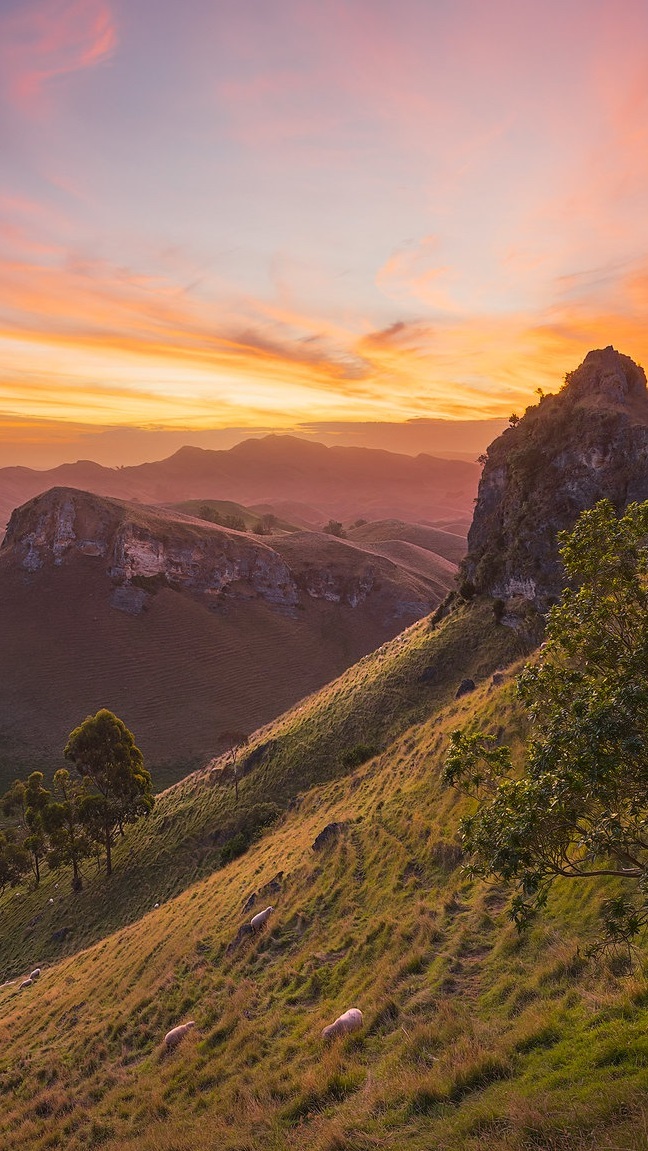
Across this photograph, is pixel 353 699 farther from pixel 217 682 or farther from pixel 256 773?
pixel 217 682

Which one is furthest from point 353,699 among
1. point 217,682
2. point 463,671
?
point 217,682

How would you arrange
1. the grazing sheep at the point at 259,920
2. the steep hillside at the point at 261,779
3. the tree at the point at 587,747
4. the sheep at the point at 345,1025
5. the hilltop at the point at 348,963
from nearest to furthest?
the tree at the point at 587,747
the hilltop at the point at 348,963
the sheep at the point at 345,1025
the grazing sheep at the point at 259,920
the steep hillside at the point at 261,779

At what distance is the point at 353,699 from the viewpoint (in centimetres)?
5041

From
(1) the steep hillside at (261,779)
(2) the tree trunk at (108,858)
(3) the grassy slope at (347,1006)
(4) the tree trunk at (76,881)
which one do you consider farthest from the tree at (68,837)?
(3) the grassy slope at (347,1006)

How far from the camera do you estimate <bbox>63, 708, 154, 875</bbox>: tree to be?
143 ft

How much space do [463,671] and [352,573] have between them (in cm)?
→ 8901

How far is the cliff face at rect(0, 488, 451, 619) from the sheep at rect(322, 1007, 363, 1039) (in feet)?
331

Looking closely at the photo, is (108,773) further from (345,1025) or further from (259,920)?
(345,1025)

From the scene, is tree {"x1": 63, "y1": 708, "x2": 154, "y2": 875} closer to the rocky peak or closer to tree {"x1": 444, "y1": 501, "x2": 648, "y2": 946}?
tree {"x1": 444, "y1": 501, "x2": 648, "y2": 946}

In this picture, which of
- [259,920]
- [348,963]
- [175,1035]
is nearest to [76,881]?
[259,920]

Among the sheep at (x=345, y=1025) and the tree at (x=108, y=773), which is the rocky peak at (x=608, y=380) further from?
the sheep at (x=345, y=1025)

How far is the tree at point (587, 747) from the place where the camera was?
8281 mm

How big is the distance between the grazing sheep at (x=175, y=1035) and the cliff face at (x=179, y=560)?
9584 centimetres

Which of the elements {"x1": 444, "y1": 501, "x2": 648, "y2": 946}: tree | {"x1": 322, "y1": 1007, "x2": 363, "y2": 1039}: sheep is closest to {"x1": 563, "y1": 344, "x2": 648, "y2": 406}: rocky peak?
{"x1": 444, "y1": 501, "x2": 648, "y2": 946}: tree
